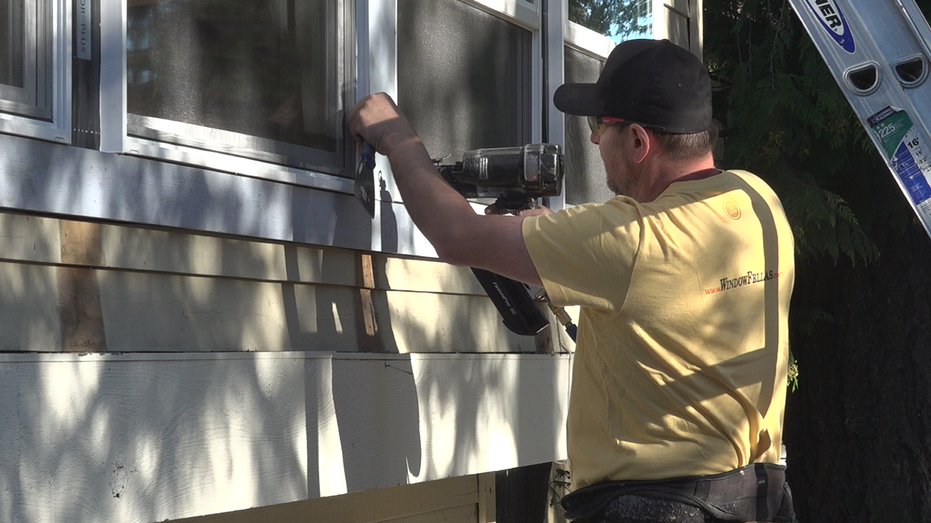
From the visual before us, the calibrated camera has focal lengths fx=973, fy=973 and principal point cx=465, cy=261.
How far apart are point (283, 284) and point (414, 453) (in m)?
0.75

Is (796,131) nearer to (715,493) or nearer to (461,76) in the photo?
(461,76)

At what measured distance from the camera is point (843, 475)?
7.66 m

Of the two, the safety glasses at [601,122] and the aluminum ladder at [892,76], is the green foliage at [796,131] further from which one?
the safety glasses at [601,122]

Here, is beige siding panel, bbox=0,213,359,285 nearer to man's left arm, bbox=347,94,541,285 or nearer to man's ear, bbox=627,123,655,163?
man's left arm, bbox=347,94,541,285

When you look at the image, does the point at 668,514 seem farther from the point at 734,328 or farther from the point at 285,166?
the point at 285,166

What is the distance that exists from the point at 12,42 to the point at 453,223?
1.16 m

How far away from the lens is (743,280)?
7.81ft

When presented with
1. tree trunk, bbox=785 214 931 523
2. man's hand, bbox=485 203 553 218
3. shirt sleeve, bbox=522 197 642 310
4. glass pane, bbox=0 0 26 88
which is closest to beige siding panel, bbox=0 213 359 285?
glass pane, bbox=0 0 26 88

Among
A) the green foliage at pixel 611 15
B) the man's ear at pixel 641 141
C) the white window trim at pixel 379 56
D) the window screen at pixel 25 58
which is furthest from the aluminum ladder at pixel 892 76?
the green foliage at pixel 611 15

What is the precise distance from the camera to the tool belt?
2.31 metres

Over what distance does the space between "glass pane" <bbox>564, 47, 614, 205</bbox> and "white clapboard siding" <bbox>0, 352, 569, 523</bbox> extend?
1.07 m

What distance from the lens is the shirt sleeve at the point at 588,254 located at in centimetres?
228

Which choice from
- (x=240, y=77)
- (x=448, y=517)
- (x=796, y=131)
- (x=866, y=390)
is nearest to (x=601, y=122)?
(x=240, y=77)

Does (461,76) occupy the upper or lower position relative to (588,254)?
upper
